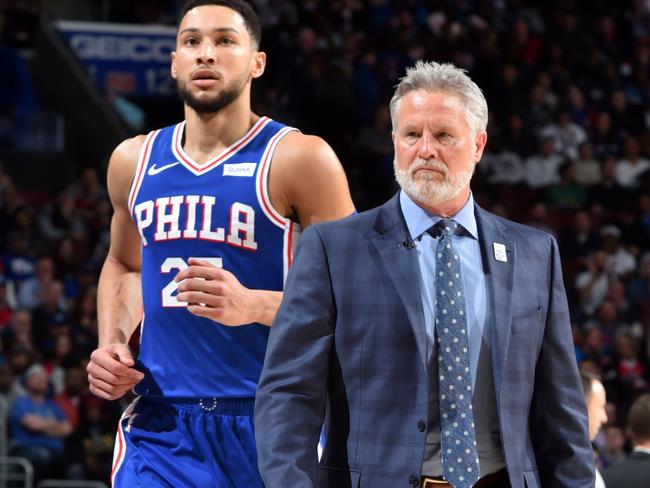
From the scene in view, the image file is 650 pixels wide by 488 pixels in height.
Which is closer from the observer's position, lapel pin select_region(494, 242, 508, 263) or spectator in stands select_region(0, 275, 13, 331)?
lapel pin select_region(494, 242, 508, 263)

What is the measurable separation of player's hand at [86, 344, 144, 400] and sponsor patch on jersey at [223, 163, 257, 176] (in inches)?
26.8

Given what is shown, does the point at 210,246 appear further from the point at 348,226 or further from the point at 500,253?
the point at 500,253

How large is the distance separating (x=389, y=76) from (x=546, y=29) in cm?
354

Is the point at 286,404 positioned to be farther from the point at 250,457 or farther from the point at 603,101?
the point at 603,101

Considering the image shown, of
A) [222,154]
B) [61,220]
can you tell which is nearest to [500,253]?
[222,154]

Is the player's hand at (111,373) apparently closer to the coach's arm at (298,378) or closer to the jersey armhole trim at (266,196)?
the jersey armhole trim at (266,196)

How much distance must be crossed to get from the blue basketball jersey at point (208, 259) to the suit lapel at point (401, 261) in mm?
813

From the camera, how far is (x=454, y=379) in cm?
319

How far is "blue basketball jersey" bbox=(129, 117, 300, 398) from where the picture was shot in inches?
162

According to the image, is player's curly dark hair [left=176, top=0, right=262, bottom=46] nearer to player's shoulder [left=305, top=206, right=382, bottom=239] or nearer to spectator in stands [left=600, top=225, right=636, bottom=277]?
player's shoulder [left=305, top=206, right=382, bottom=239]

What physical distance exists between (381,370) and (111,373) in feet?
3.72

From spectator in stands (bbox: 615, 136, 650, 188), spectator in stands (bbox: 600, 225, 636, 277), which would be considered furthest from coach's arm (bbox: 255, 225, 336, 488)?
spectator in stands (bbox: 615, 136, 650, 188)

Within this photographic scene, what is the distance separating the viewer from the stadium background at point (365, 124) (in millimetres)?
12109

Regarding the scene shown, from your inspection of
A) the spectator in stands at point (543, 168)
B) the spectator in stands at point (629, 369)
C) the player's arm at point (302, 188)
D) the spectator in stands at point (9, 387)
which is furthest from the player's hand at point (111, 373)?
the spectator in stands at point (543, 168)
